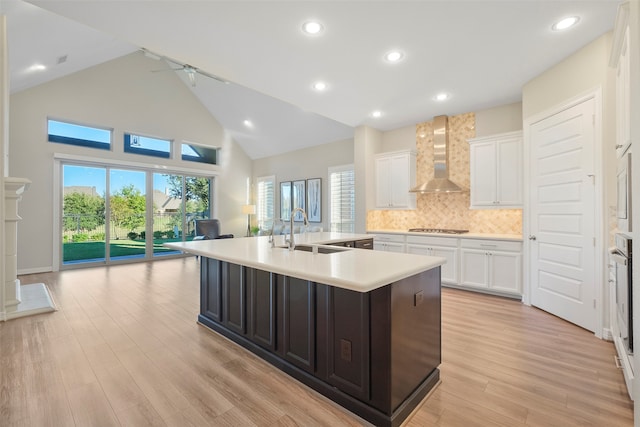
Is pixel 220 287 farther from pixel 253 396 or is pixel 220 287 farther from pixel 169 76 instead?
pixel 169 76

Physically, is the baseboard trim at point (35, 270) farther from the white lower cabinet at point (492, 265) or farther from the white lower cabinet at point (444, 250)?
the white lower cabinet at point (492, 265)

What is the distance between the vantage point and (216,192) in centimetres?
861

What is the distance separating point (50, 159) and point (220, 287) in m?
5.62

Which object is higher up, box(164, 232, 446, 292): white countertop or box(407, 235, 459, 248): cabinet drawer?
box(164, 232, 446, 292): white countertop

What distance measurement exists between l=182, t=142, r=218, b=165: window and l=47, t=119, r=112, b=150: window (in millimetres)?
1763

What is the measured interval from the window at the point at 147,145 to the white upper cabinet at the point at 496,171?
23.3 ft

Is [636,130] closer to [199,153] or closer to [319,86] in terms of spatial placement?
[319,86]

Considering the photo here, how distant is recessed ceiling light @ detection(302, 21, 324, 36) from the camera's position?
8.76 ft

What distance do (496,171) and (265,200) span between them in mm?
6433

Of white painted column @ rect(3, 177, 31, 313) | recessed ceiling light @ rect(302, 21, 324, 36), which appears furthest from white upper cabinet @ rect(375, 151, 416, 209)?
white painted column @ rect(3, 177, 31, 313)

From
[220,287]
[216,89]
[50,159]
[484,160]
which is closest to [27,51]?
[50,159]

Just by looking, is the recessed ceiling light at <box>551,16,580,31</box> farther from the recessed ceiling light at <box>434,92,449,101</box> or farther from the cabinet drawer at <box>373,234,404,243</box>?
the cabinet drawer at <box>373,234,404,243</box>

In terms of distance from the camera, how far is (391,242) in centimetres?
520

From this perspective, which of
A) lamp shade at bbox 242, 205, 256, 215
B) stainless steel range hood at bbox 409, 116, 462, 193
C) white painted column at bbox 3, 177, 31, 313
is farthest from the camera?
lamp shade at bbox 242, 205, 256, 215
